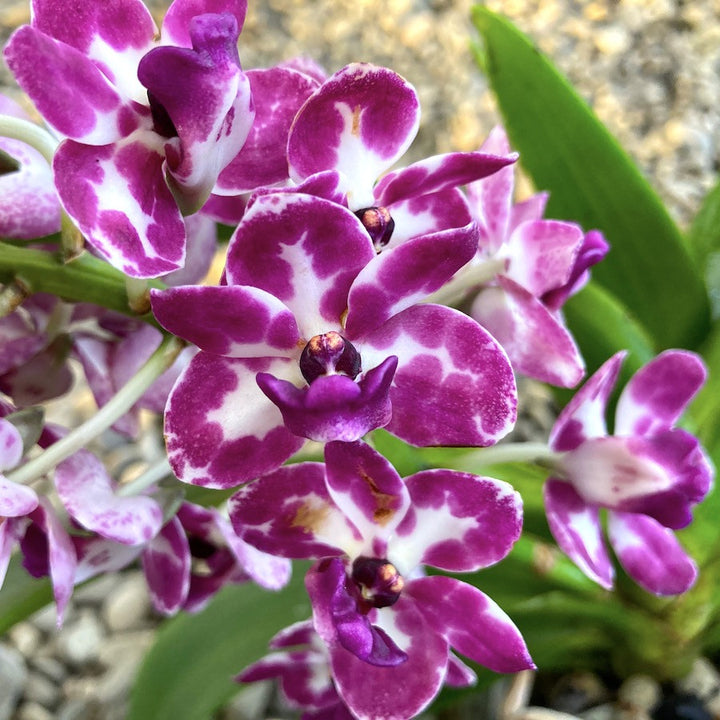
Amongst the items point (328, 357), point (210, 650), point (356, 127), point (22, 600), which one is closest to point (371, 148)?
point (356, 127)

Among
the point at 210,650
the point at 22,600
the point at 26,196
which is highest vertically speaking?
the point at 26,196

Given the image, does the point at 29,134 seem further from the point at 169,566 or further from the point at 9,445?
the point at 169,566

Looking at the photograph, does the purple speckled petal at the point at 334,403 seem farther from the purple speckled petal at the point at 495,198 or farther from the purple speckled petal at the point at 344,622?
the purple speckled petal at the point at 495,198

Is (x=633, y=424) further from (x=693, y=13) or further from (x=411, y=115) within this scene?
(x=693, y=13)

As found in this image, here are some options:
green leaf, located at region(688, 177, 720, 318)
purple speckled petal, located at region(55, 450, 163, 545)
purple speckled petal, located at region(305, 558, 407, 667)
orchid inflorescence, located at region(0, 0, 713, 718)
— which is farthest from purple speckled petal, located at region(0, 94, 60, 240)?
green leaf, located at region(688, 177, 720, 318)

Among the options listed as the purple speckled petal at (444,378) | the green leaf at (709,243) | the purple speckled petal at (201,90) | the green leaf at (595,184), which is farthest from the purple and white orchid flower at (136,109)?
the green leaf at (709,243)

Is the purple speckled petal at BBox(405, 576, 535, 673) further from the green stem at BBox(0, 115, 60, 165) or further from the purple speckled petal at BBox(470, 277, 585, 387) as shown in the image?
the green stem at BBox(0, 115, 60, 165)
